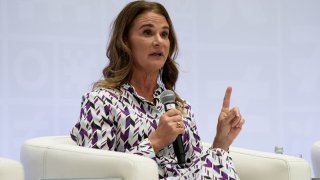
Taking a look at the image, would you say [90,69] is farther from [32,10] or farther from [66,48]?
[32,10]

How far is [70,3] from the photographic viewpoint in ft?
12.3

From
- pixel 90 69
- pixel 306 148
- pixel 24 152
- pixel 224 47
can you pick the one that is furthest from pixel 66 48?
pixel 306 148

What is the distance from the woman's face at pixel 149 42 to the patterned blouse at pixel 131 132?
119mm

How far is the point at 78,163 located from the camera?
2.13m

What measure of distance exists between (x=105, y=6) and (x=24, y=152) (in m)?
1.62

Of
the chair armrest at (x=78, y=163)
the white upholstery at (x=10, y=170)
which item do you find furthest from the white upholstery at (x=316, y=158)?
the white upholstery at (x=10, y=170)

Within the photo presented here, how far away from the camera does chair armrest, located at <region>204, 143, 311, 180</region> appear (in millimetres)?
2287

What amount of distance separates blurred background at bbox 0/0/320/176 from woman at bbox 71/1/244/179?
1.15 m

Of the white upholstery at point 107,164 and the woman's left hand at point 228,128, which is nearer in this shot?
the white upholstery at point 107,164

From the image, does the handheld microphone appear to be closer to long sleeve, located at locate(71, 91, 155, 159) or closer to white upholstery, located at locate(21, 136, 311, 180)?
long sleeve, located at locate(71, 91, 155, 159)

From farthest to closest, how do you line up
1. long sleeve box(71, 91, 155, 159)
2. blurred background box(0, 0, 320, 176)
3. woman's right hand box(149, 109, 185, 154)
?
blurred background box(0, 0, 320, 176), long sleeve box(71, 91, 155, 159), woman's right hand box(149, 109, 185, 154)

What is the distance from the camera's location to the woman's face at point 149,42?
2.51 metres

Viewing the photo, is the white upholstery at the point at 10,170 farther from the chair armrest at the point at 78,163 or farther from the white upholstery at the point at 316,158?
the white upholstery at the point at 316,158

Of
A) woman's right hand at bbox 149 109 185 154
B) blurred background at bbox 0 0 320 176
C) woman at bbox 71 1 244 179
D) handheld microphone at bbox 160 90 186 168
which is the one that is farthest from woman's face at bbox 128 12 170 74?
blurred background at bbox 0 0 320 176
